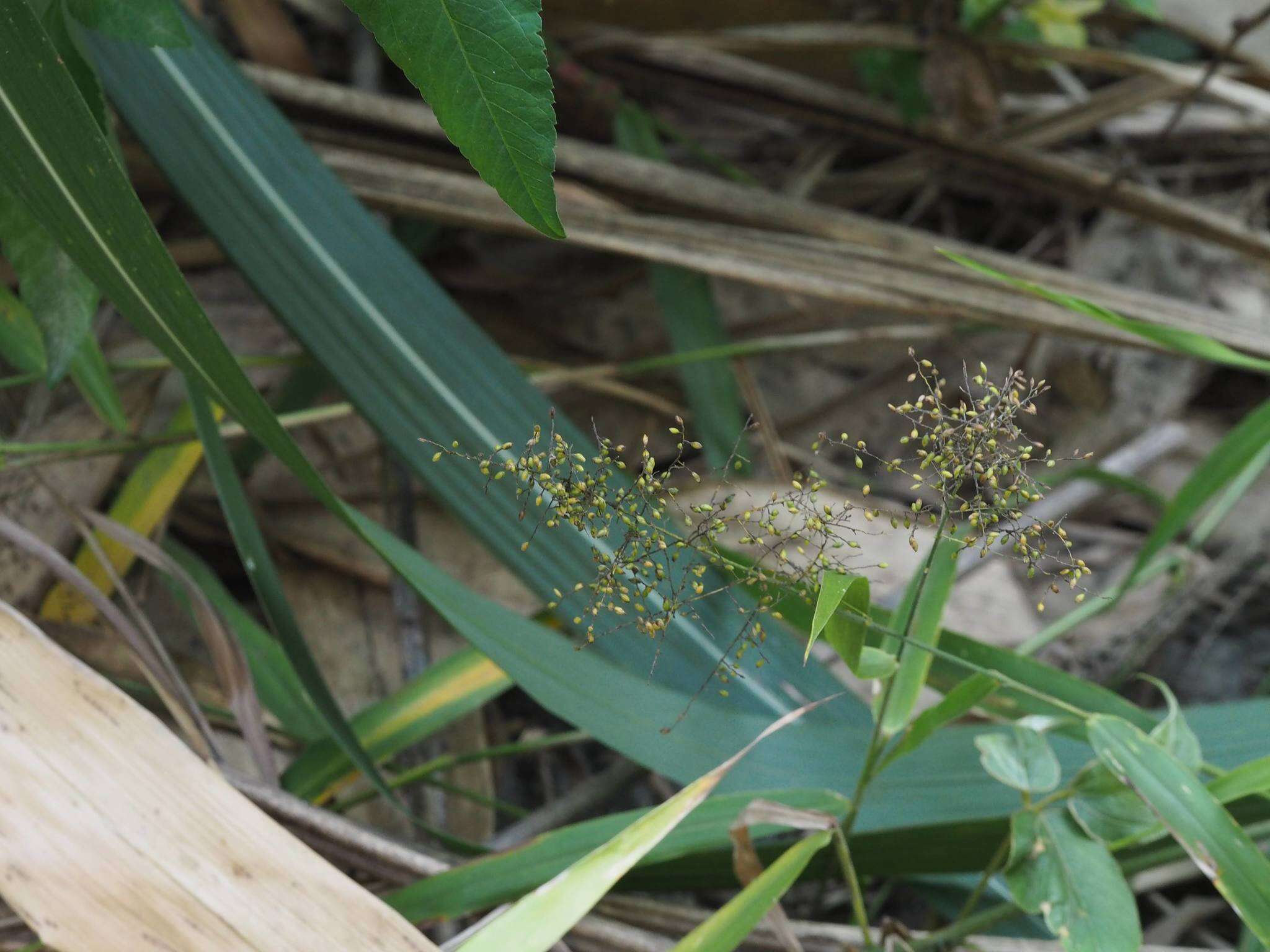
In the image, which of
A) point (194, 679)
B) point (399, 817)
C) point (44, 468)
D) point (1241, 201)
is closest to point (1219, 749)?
point (399, 817)

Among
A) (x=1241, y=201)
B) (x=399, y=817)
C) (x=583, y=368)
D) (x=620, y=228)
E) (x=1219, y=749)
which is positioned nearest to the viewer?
(x=1219, y=749)

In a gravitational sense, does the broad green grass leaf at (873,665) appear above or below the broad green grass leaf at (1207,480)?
below

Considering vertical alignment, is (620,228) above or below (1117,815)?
above

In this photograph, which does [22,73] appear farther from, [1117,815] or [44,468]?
[1117,815]

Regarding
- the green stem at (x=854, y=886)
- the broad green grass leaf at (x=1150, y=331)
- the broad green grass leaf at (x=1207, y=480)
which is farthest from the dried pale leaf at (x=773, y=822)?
the broad green grass leaf at (x=1207, y=480)

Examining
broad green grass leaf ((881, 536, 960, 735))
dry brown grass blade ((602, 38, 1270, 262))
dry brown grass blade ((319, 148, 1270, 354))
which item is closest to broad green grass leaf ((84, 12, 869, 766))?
dry brown grass blade ((319, 148, 1270, 354))

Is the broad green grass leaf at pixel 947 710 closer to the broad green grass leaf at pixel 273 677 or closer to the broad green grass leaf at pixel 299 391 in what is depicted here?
the broad green grass leaf at pixel 273 677

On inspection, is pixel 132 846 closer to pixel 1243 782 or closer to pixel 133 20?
pixel 133 20
